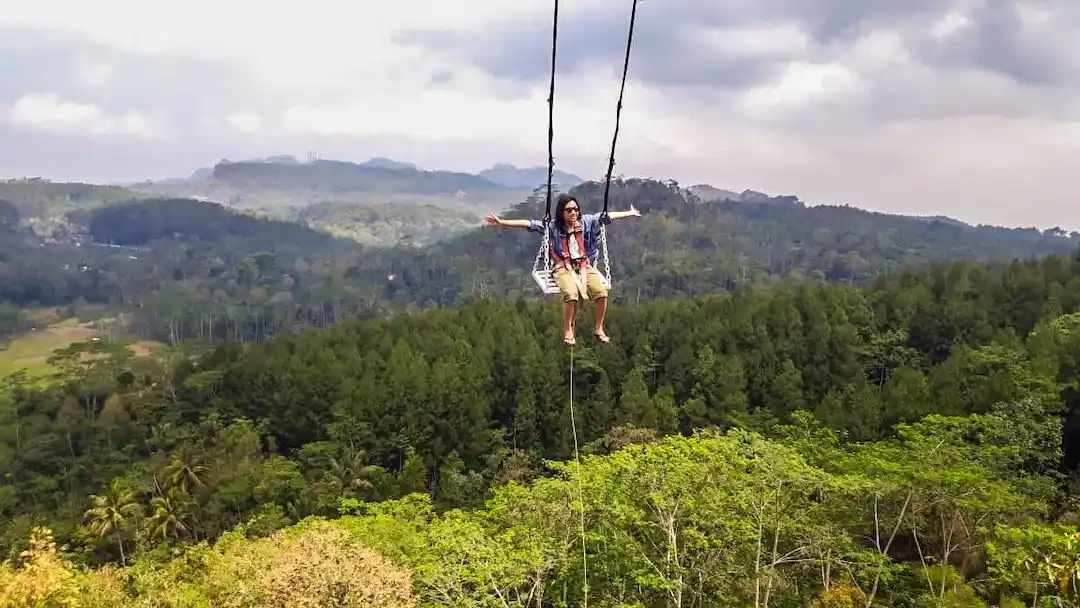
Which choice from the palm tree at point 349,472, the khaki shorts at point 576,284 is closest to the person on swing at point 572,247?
the khaki shorts at point 576,284

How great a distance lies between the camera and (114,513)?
109ft

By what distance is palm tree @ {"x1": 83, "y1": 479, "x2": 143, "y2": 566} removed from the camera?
109 feet

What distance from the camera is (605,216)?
9.65 metres

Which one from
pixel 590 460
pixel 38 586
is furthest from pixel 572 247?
pixel 590 460

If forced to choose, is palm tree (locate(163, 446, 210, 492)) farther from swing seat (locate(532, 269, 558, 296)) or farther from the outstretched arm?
the outstretched arm

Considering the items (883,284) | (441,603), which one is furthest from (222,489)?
(883,284)

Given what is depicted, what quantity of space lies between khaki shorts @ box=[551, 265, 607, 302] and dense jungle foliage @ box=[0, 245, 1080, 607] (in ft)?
19.6

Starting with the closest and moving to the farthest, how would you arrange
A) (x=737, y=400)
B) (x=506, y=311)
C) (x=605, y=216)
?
(x=605, y=216)
(x=737, y=400)
(x=506, y=311)

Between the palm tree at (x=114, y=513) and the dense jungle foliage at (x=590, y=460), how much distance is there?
0.49 feet

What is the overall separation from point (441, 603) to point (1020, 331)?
4607 cm

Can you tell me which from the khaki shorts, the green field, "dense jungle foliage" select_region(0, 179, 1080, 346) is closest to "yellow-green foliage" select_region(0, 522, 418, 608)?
the khaki shorts

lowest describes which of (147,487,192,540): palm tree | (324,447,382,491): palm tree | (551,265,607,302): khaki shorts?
(147,487,192,540): palm tree

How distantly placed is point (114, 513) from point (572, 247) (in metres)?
33.1

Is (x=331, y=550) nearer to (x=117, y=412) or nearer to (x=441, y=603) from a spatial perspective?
(x=441, y=603)
